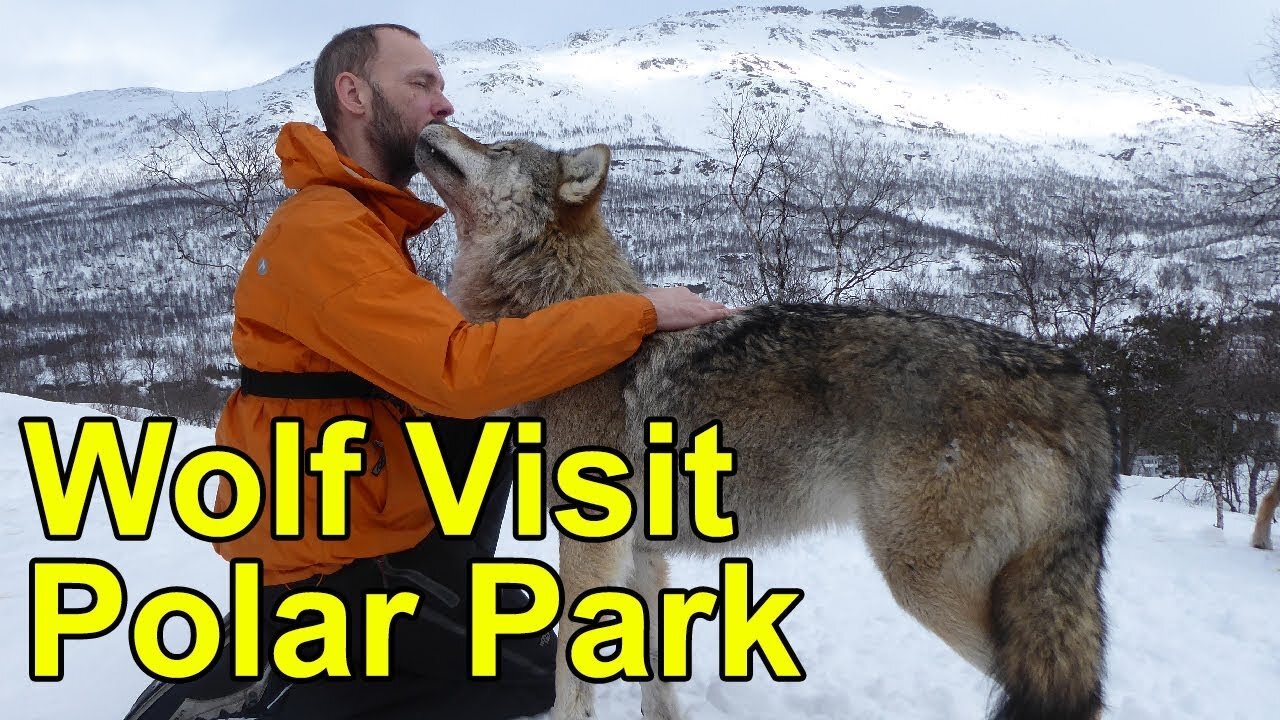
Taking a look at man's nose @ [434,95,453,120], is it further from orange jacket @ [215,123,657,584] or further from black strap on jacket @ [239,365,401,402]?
black strap on jacket @ [239,365,401,402]

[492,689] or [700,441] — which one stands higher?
[700,441]

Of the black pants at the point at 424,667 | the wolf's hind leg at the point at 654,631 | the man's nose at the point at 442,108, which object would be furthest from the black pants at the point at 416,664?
the man's nose at the point at 442,108

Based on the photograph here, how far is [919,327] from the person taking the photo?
8.25 feet

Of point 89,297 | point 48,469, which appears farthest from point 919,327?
point 89,297

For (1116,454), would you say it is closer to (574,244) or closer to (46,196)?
(574,244)

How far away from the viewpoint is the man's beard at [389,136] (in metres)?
3.01

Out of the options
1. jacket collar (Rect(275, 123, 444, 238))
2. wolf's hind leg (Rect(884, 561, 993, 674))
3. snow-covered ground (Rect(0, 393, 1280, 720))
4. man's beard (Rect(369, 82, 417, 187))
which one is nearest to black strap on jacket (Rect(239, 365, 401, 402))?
jacket collar (Rect(275, 123, 444, 238))

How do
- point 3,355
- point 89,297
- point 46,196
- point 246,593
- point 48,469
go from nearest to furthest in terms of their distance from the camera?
point 246,593
point 48,469
point 3,355
point 89,297
point 46,196

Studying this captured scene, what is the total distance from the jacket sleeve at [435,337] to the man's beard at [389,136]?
2.76ft

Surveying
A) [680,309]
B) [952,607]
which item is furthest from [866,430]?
[680,309]

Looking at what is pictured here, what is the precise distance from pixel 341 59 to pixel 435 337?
62.5 inches

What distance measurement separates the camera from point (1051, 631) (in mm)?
2117

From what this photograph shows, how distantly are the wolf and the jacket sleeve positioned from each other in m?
0.42

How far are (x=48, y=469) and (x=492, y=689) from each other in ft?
7.06
